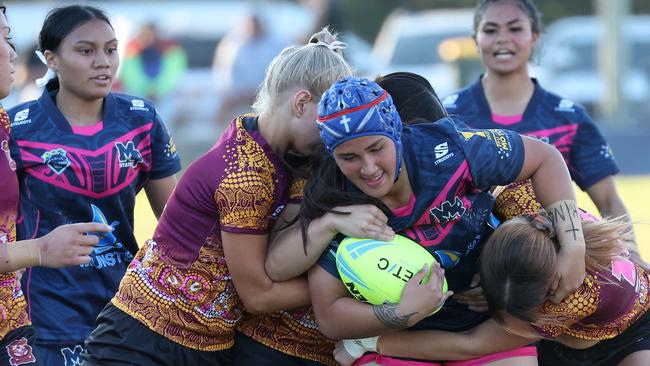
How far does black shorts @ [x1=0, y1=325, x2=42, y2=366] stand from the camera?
178 inches

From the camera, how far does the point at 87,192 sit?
5.39m

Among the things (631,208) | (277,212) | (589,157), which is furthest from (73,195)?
(631,208)

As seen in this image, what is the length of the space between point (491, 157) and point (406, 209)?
38 centimetres

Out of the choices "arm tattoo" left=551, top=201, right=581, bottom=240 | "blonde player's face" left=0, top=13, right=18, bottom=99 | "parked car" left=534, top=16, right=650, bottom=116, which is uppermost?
"blonde player's face" left=0, top=13, right=18, bottom=99

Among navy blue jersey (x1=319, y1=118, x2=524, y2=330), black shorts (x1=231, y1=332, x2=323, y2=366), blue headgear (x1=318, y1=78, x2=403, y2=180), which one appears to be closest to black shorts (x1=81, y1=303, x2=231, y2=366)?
black shorts (x1=231, y1=332, x2=323, y2=366)

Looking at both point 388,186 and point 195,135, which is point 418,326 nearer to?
point 388,186

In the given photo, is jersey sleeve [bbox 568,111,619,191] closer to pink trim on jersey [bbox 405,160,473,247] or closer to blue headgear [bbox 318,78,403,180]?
pink trim on jersey [bbox 405,160,473,247]

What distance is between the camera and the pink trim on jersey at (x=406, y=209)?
4.49 meters

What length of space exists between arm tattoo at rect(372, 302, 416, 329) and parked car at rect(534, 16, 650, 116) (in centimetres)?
1544

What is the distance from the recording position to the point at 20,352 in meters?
4.56

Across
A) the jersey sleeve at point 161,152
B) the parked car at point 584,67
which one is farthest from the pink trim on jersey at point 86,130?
the parked car at point 584,67

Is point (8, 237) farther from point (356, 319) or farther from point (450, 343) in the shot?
A: point (450, 343)

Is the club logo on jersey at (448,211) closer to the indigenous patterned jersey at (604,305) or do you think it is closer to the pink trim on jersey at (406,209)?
the pink trim on jersey at (406,209)

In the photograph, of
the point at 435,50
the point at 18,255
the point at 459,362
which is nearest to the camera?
the point at 18,255
